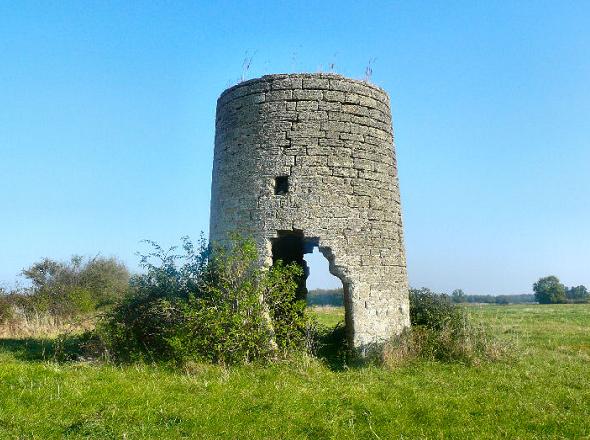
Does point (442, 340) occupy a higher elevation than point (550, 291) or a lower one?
lower

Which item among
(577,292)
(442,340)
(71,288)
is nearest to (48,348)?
(442,340)

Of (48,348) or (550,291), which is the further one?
(550,291)

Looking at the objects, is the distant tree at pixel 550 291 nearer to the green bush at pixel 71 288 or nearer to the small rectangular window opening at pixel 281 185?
the green bush at pixel 71 288

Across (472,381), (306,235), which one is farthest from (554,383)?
(306,235)

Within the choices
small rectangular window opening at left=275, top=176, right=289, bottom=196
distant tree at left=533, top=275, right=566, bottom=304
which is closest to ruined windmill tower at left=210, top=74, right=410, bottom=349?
small rectangular window opening at left=275, top=176, right=289, bottom=196

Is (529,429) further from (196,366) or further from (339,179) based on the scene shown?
(339,179)

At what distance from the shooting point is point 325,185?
866 cm

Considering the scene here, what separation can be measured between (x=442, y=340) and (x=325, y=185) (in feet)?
10.5

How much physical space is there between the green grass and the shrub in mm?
367

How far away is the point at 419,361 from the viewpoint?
27.3 ft

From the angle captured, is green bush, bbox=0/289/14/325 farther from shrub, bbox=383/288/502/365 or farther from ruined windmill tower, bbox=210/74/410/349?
shrub, bbox=383/288/502/365

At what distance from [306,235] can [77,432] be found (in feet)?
15.1

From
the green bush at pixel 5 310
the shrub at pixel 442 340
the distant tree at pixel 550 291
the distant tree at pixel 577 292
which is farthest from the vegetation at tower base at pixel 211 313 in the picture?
the distant tree at pixel 577 292

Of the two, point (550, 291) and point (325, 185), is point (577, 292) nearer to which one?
point (550, 291)
